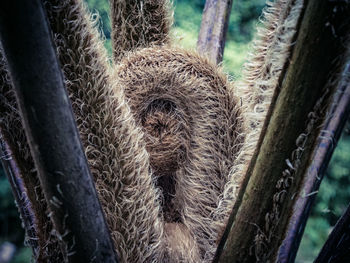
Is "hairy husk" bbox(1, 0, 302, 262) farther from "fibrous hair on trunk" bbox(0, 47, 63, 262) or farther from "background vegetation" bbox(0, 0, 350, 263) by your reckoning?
"background vegetation" bbox(0, 0, 350, 263)

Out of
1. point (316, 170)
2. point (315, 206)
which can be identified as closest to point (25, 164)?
point (316, 170)

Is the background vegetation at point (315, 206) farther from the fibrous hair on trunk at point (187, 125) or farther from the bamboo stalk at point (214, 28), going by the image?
the fibrous hair on trunk at point (187, 125)

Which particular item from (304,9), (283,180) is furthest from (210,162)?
(304,9)

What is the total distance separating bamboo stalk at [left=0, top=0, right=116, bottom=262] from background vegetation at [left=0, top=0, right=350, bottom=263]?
7.13ft

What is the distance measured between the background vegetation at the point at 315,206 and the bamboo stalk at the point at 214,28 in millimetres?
1352

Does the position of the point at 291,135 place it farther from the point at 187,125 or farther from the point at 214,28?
the point at 214,28

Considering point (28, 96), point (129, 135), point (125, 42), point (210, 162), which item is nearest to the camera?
point (28, 96)

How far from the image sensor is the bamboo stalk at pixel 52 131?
0.37 meters

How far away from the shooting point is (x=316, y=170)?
48cm

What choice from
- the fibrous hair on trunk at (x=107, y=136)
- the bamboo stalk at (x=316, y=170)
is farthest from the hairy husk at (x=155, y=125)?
the bamboo stalk at (x=316, y=170)

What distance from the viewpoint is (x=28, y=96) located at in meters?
0.39

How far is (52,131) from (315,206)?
9.80 feet

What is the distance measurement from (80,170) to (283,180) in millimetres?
299

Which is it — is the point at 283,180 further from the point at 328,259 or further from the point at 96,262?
the point at 96,262
